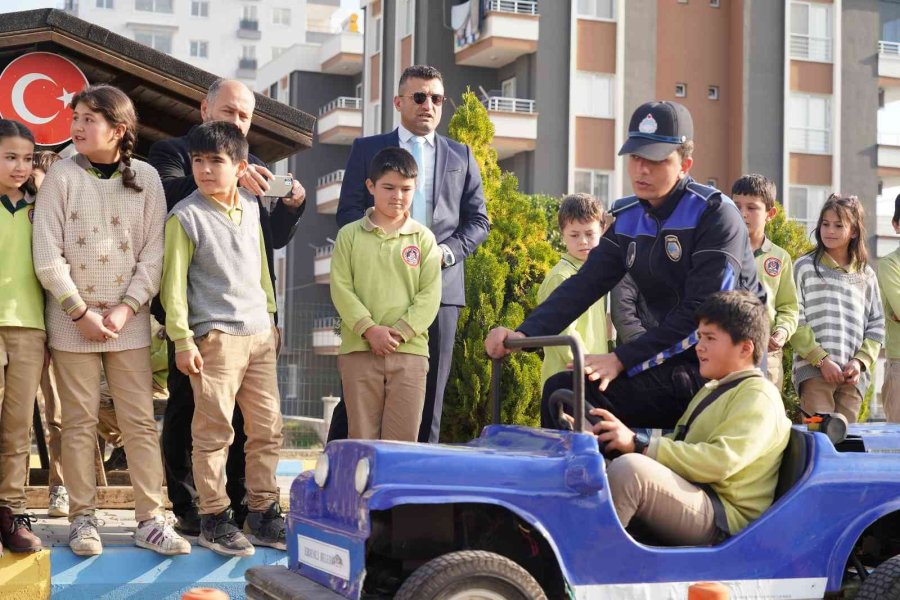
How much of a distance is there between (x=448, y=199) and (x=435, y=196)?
9 centimetres

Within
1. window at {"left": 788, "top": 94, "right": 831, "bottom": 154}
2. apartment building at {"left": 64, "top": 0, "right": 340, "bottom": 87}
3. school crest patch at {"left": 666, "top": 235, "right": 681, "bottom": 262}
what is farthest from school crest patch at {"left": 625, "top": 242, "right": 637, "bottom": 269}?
apartment building at {"left": 64, "top": 0, "right": 340, "bottom": 87}

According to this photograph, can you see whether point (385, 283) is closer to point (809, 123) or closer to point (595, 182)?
point (595, 182)

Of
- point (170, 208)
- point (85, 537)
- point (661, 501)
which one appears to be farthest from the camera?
point (170, 208)

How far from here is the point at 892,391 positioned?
28.1 feet

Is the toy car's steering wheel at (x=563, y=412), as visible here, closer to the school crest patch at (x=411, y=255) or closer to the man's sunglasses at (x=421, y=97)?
the school crest patch at (x=411, y=255)

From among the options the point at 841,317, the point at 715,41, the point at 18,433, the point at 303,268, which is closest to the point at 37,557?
the point at 18,433

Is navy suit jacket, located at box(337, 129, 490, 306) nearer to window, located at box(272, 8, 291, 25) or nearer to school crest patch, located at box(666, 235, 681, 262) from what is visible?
school crest patch, located at box(666, 235, 681, 262)

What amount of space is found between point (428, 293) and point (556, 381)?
138 centimetres

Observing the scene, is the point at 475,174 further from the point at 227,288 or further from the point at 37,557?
the point at 37,557

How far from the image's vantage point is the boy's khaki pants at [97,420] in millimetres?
5887

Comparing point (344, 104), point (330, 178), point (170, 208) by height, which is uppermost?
point (344, 104)

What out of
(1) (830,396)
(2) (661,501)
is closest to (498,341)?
(2) (661,501)

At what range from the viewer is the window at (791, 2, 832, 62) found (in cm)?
3741

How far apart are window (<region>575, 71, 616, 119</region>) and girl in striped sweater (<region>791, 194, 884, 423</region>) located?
26.8m
